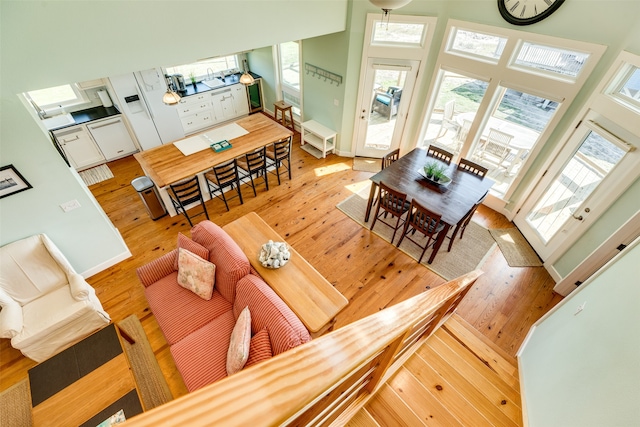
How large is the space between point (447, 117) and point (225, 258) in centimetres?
461

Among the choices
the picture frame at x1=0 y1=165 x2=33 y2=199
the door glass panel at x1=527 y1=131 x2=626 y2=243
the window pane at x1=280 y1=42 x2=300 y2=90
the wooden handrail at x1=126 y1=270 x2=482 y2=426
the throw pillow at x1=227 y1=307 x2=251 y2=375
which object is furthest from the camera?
the window pane at x1=280 y1=42 x2=300 y2=90

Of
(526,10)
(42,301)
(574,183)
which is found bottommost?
(42,301)

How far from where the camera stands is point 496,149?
4848mm

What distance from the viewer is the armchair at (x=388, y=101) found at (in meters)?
5.41

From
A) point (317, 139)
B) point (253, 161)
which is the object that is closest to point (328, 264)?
point (253, 161)

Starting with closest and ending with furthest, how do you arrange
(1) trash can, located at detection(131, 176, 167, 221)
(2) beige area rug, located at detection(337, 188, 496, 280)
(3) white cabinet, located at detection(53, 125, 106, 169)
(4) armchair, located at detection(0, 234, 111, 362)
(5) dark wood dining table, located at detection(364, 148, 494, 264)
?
(4) armchair, located at detection(0, 234, 111, 362) < (5) dark wood dining table, located at detection(364, 148, 494, 264) < (2) beige area rug, located at detection(337, 188, 496, 280) < (1) trash can, located at detection(131, 176, 167, 221) < (3) white cabinet, located at detection(53, 125, 106, 169)

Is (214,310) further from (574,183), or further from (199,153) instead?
(574,183)

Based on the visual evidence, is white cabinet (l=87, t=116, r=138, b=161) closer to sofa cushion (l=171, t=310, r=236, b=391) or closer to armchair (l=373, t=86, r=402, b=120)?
sofa cushion (l=171, t=310, r=236, b=391)

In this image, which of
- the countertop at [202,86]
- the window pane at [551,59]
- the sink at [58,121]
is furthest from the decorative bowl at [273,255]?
the countertop at [202,86]

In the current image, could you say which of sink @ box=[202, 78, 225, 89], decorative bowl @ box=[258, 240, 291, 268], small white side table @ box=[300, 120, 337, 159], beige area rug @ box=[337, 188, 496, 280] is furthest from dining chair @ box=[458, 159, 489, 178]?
sink @ box=[202, 78, 225, 89]

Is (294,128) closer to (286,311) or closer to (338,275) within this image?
(338,275)

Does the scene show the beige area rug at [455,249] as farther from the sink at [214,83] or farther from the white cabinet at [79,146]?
the white cabinet at [79,146]

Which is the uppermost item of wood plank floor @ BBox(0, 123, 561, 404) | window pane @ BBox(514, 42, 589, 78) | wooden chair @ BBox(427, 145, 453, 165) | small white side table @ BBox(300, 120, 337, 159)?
window pane @ BBox(514, 42, 589, 78)

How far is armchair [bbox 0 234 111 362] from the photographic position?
9.25 feet
